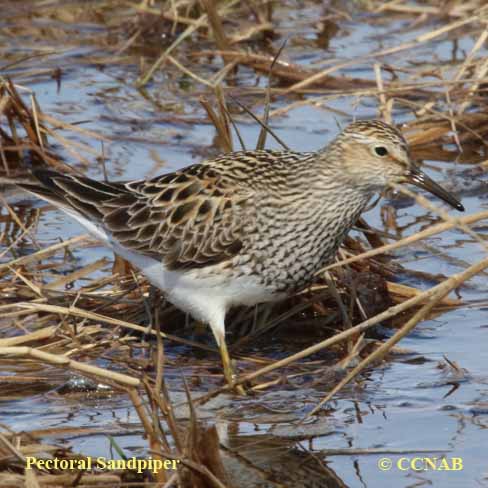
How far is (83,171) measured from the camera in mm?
10562

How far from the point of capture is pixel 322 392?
7.27m

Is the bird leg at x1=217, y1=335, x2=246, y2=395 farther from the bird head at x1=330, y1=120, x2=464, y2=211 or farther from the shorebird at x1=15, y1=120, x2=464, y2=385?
the bird head at x1=330, y1=120, x2=464, y2=211

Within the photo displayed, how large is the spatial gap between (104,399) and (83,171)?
3.69m

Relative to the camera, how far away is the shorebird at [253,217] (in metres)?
7.45

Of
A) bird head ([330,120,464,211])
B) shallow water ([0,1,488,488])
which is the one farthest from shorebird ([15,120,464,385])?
shallow water ([0,1,488,488])

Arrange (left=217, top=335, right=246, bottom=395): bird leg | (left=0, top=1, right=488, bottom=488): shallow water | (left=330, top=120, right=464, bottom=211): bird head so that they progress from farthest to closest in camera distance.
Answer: (left=217, top=335, right=246, bottom=395): bird leg, (left=330, top=120, right=464, bottom=211): bird head, (left=0, top=1, right=488, bottom=488): shallow water

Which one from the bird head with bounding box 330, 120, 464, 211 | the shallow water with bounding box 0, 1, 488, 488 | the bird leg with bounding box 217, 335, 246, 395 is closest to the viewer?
the shallow water with bounding box 0, 1, 488, 488

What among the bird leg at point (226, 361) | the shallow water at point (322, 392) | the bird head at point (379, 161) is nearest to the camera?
the shallow water at point (322, 392)

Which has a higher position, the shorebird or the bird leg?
the shorebird

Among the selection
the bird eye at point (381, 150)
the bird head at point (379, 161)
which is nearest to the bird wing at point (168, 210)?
the bird head at point (379, 161)

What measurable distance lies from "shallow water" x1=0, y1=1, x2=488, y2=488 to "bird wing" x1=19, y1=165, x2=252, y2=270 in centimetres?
89

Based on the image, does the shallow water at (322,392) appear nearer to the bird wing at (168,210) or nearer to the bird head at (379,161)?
the bird wing at (168,210)

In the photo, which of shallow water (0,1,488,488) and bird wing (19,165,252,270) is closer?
shallow water (0,1,488,488)

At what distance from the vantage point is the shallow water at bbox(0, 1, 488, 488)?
21.0ft
